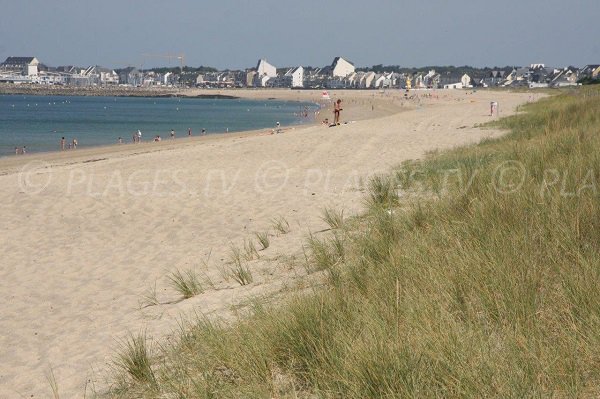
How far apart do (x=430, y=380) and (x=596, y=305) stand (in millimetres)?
1013

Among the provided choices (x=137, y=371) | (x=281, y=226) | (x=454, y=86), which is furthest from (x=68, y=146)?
(x=454, y=86)

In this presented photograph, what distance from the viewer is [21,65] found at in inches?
7751

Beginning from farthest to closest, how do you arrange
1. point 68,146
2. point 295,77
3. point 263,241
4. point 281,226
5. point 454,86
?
1. point 295,77
2. point 454,86
3. point 68,146
4. point 281,226
5. point 263,241

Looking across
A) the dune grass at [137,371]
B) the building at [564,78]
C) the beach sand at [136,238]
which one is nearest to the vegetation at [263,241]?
the beach sand at [136,238]

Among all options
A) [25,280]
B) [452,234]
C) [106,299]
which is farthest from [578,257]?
[25,280]

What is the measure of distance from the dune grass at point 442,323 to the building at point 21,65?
208 meters

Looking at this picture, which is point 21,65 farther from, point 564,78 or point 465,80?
point 564,78

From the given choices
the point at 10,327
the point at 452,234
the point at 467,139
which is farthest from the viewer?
the point at 467,139

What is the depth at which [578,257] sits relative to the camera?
3.68 m

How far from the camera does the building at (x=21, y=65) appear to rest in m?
195

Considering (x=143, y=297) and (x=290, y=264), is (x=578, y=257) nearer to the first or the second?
(x=290, y=264)

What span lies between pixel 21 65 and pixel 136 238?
684ft

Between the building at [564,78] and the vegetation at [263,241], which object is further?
the building at [564,78]

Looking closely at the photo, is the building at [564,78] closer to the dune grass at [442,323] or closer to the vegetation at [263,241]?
the vegetation at [263,241]
